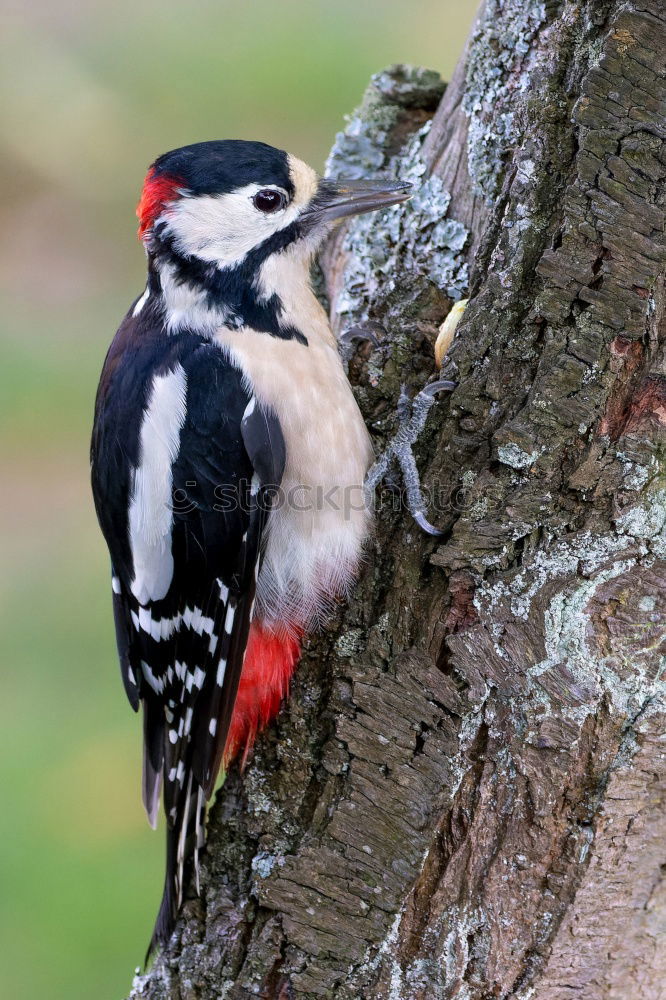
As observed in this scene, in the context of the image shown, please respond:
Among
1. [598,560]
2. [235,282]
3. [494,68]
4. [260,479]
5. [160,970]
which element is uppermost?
[494,68]

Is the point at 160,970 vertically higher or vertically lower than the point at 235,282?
lower

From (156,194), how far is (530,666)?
1.26 meters

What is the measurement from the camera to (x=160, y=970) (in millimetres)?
1856

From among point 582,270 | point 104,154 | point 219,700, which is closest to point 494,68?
point 582,270

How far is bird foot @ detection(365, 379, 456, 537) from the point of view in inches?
70.8

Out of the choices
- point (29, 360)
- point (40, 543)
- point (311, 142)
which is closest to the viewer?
point (40, 543)

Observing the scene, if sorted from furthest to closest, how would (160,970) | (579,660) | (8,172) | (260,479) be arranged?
1. (8,172)
2. (260,479)
3. (160,970)
4. (579,660)

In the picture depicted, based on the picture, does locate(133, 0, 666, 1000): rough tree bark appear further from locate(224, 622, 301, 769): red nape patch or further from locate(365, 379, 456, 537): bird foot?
locate(224, 622, 301, 769): red nape patch

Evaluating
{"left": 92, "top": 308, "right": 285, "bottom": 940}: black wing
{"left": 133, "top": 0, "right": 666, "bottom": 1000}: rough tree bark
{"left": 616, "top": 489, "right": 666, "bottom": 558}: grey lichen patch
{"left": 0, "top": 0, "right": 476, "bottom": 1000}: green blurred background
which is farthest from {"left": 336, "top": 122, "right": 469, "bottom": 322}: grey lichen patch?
{"left": 0, "top": 0, "right": 476, "bottom": 1000}: green blurred background

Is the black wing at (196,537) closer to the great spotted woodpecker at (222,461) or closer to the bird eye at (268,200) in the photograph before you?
the great spotted woodpecker at (222,461)

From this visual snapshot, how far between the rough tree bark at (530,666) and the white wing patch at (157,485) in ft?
1.61

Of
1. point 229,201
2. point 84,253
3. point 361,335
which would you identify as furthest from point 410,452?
point 84,253

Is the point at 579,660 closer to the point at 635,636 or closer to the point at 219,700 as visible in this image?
the point at 635,636

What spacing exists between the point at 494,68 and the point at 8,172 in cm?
383
